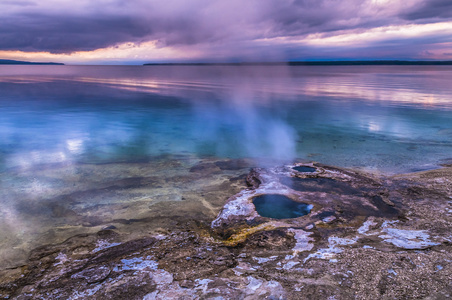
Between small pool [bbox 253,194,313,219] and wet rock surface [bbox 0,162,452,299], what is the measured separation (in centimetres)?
29

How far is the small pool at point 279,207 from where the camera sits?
963 centimetres

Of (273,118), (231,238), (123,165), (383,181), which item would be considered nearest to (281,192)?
(231,238)

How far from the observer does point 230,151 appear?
1805 centimetres

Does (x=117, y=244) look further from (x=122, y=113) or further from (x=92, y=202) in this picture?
(x=122, y=113)

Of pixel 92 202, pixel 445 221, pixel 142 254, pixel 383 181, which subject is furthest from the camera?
pixel 383 181

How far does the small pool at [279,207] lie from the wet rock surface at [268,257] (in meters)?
0.29

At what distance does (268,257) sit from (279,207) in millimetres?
3028

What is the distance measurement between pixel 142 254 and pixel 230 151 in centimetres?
1109

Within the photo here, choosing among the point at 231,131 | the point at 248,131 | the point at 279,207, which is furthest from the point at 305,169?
the point at 231,131

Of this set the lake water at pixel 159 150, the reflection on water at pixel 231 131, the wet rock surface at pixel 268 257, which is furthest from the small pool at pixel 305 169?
the wet rock surface at pixel 268 257

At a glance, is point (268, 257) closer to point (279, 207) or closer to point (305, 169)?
point (279, 207)

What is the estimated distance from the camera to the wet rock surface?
Answer: 609 cm

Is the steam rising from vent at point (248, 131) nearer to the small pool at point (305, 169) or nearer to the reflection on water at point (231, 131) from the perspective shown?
the reflection on water at point (231, 131)

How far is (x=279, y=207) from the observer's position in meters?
10.1
